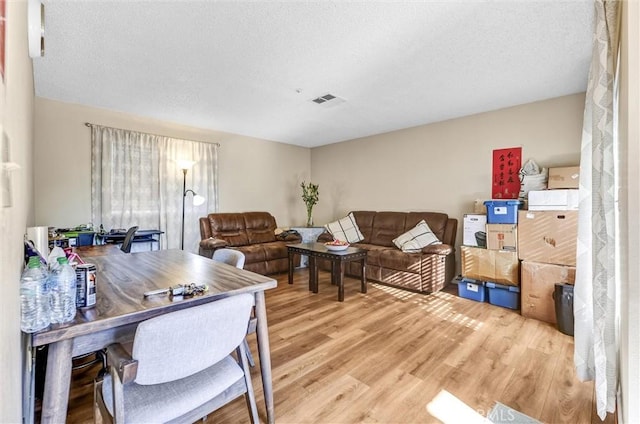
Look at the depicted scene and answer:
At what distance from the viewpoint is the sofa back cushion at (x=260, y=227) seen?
4.91 m

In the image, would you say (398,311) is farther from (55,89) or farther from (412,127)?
(55,89)

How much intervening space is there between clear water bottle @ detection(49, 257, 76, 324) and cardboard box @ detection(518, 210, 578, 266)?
3.64 m

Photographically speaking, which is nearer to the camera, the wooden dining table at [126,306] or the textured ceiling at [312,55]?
the wooden dining table at [126,306]

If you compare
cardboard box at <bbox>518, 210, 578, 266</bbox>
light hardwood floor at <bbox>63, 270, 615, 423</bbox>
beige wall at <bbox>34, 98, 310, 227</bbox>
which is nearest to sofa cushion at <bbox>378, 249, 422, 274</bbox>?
light hardwood floor at <bbox>63, 270, 615, 423</bbox>

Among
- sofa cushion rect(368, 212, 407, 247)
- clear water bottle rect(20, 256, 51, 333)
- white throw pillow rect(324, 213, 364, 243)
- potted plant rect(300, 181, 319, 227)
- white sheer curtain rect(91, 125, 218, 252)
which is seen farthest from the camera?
potted plant rect(300, 181, 319, 227)

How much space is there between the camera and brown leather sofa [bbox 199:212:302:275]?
422 cm

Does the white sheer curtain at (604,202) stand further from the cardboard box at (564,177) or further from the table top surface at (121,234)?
the table top surface at (121,234)

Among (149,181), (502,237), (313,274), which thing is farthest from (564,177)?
(149,181)

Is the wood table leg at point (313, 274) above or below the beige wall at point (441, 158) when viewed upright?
below

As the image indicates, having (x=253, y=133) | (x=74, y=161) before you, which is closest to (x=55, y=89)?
(x=74, y=161)

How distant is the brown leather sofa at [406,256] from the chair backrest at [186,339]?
3043 mm

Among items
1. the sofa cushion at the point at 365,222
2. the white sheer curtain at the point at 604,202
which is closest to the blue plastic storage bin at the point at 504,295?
the white sheer curtain at the point at 604,202

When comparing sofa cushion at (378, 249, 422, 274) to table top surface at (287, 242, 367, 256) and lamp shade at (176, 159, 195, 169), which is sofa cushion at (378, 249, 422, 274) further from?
lamp shade at (176, 159, 195, 169)

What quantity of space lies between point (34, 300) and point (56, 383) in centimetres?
29
